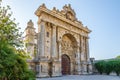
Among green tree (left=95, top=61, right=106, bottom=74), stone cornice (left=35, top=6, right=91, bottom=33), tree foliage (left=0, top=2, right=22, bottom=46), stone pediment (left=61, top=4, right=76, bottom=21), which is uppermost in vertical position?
stone pediment (left=61, top=4, right=76, bottom=21)

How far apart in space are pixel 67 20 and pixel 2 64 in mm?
16358

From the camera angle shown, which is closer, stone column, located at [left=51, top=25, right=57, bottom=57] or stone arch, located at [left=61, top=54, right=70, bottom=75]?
stone column, located at [left=51, top=25, right=57, bottom=57]

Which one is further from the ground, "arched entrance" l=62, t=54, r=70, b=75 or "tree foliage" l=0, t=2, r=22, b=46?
"tree foliage" l=0, t=2, r=22, b=46

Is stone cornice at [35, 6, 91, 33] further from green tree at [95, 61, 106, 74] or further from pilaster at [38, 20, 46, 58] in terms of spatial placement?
green tree at [95, 61, 106, 74]

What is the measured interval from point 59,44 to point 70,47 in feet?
11.8

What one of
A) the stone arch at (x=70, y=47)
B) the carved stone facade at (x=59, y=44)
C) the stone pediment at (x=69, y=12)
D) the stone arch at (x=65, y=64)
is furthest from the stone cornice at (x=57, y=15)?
the stone arch at (x=65, y=64)

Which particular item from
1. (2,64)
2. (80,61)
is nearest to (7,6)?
(2,64)

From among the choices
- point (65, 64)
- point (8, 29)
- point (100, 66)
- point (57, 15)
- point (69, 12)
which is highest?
point (69, 12)

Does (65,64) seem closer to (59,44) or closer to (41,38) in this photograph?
(59,44)

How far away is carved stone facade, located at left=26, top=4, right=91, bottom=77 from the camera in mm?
16141

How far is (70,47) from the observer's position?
2172 cm

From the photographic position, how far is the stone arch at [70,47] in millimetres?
20578

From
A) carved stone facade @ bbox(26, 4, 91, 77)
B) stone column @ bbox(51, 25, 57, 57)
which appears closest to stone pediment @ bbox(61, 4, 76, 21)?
carved stone facade @ bbox(26, 4, 91, 77)

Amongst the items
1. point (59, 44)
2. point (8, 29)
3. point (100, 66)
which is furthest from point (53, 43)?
point (8, 29)
